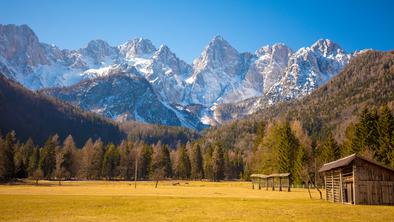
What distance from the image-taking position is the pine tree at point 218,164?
499 feet

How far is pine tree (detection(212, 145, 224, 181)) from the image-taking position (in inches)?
5984

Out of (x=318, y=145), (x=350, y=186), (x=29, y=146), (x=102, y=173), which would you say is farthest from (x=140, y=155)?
(x=350, y=186)

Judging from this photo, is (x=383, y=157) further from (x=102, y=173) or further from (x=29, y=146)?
(x=29, y=146)

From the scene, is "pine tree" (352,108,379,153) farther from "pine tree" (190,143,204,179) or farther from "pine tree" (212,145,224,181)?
"pine tree" (190,143,204,179)

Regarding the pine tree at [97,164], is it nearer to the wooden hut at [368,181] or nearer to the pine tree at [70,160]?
the pine tree at [70,160]

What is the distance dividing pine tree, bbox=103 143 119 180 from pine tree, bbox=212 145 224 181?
3724cm

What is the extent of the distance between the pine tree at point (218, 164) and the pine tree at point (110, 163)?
37.2 m

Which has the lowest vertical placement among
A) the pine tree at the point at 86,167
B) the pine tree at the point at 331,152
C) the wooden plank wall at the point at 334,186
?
the wooden plank wall at the point at 334,186

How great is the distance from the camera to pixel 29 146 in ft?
479

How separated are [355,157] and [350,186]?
4158mm

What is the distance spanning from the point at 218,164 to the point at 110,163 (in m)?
41.1

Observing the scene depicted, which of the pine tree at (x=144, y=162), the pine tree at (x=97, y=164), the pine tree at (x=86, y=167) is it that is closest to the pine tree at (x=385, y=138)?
the pine tree at (x=144, y=162)

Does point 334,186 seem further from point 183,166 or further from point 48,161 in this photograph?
point 48,161

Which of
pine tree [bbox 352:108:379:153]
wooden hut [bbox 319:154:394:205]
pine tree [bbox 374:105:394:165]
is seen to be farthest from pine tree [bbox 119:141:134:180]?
wooden hut [bbox 319:154:394:205]
